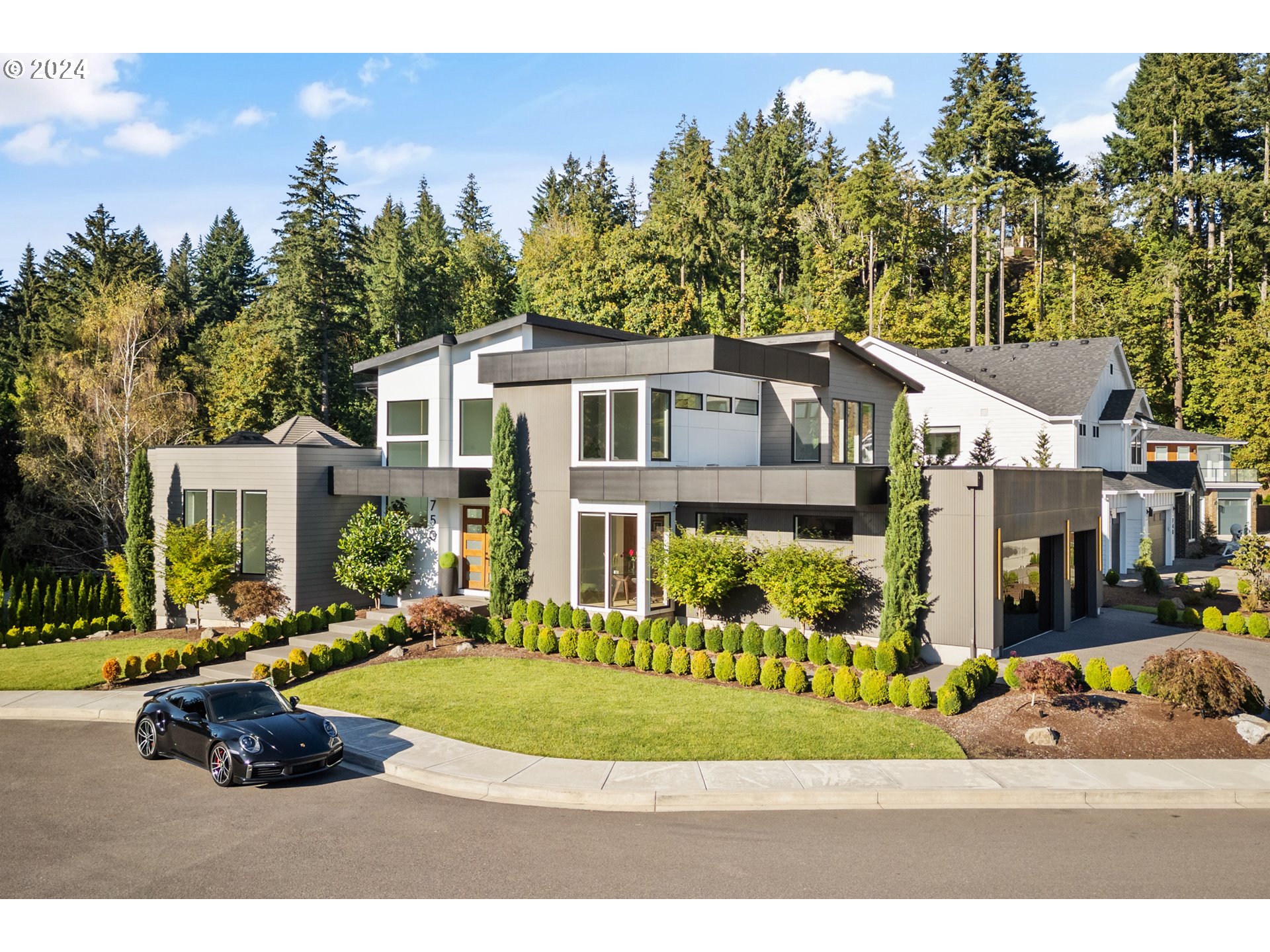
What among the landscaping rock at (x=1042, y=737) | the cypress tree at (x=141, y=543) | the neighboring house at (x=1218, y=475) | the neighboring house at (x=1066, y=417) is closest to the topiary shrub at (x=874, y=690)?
the landscaping rock at (x=1042, y=737)

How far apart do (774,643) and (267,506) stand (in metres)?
15.2

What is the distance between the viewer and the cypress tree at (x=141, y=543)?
25.9 meters

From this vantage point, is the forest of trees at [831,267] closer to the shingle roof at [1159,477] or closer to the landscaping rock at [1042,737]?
the shingle roof at [1159,477]

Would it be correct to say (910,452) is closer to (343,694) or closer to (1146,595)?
(343,694)

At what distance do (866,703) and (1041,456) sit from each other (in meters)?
21.0

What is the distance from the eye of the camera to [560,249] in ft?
191

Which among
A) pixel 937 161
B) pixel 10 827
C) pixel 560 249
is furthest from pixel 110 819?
pixel 937 161

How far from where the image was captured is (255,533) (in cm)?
2517

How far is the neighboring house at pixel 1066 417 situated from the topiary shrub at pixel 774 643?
658 inches

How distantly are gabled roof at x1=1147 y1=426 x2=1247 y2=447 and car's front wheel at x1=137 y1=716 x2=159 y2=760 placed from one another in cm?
4801

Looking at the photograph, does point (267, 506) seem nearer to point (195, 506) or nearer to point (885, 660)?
point (195, 506)

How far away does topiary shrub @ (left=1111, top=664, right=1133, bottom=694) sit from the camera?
15852 millimetres

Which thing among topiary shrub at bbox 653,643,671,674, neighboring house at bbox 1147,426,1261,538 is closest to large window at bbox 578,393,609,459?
topiary shrub at bbox 653,643,671,674

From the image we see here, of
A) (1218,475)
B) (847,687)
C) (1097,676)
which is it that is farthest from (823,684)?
(1218,475)
